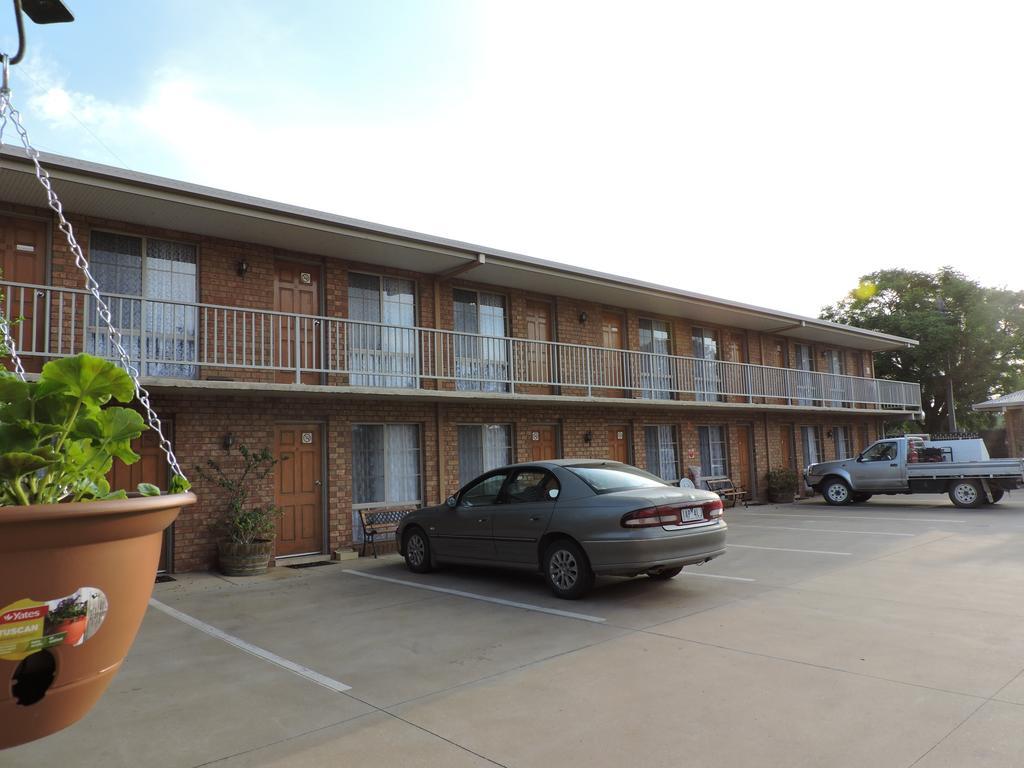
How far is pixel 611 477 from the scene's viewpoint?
24.6ft

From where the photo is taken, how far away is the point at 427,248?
10938 mm

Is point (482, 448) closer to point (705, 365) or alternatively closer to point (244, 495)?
point (244, 495)

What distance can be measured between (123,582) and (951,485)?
62.6ft

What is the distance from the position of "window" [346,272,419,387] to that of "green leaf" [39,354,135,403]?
31.1ft

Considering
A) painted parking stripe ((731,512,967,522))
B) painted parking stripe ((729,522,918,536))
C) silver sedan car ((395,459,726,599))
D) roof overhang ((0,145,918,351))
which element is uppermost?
roof overhang ((0,145,918,351))

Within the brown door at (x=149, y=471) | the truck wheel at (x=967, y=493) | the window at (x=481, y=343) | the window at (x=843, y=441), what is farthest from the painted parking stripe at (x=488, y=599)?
the window at (x=843, y=441)

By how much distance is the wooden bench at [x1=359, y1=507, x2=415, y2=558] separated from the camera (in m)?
10.9

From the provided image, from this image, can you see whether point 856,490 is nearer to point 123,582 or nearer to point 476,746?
point 476,746

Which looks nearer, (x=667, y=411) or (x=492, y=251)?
(x=492, y=251)

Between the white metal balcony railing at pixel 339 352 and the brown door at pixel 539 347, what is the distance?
0.03m

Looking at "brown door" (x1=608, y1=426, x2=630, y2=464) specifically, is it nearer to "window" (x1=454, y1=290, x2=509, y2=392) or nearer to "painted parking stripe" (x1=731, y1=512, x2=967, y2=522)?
"painted parking stripe" (x1=731, y1=512, x2=967, y2=522)

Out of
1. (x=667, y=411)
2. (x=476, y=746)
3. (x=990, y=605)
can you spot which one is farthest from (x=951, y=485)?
(x=476, y=746)

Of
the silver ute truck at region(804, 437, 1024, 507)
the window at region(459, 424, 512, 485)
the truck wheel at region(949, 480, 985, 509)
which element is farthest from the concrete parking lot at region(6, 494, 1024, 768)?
the truck wheel at region(949, 480, 985, 509)

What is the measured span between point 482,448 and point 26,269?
7720mm
